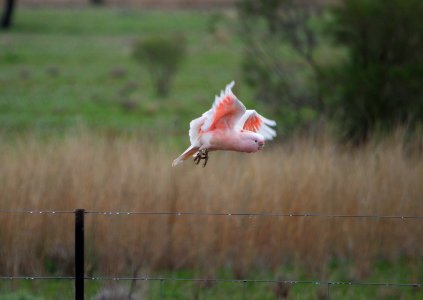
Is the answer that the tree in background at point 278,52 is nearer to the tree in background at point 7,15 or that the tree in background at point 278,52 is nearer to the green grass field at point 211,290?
the green grass field at point 211,290

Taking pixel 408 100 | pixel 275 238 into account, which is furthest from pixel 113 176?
pixel 408 100

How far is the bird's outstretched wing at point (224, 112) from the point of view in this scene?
6.61 meters

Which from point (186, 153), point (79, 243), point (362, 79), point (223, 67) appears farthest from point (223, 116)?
point (223, 67)

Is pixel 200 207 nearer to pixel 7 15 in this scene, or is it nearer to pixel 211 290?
pixel 211 290

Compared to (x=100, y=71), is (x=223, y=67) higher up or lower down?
higher up

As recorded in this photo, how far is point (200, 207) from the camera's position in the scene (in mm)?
9992

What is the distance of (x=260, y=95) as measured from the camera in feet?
51.0

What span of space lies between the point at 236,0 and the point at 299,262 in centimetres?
856

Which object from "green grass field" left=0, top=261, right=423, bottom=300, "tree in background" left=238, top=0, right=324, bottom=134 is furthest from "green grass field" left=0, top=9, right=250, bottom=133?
"green grass field" left=0, top=261, right=423, bottom=300

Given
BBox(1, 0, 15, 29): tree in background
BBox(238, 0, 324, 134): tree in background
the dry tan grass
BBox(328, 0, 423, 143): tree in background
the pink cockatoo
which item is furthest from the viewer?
BBox(1, 0, 15, 29): tree in background

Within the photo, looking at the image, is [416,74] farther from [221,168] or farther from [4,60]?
[4,60]

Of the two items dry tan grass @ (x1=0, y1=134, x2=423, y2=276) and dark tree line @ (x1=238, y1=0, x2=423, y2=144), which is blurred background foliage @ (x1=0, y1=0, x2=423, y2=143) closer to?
dark tree line @ (x1=238, y1=0, x2=423, y2=144)

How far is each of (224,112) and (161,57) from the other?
69.4 feet

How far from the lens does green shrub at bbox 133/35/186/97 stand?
2748cm
